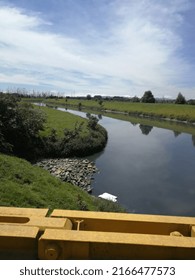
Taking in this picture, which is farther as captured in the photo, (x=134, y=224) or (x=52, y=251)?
(x=134, y=224)

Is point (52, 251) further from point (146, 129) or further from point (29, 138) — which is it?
point (146, 129)

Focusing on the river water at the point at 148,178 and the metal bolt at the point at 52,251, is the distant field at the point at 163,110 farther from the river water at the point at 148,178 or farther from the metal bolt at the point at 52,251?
the metal bolt at the point at 52,251

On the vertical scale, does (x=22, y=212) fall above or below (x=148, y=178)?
above

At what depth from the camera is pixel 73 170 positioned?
21906mm

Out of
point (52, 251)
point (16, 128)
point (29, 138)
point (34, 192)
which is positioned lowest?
point (34, 192)

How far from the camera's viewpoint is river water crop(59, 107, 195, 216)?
1669cm

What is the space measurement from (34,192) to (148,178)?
1199 cm

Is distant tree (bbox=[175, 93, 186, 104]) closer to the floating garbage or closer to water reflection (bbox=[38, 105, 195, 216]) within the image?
water reflection (bbox=[38, 105, 195, 216])

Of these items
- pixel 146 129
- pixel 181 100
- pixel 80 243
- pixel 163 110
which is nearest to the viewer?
pixel 80 243

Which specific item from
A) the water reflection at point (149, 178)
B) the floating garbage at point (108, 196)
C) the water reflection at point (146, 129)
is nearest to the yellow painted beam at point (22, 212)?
the water reflection at point (149, 178)

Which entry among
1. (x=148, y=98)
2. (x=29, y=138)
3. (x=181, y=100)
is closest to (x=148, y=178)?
(x=29, y=138)

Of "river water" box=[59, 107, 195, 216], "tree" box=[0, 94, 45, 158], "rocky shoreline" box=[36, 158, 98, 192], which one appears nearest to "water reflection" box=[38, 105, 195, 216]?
"river water" box=[59, 107, 195, 216]

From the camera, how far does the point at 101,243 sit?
222 cm
